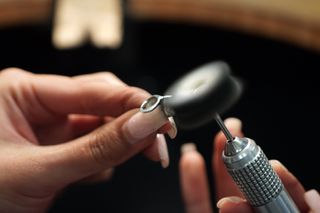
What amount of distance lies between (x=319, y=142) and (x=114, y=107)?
524 millimetres

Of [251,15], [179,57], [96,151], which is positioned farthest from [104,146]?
[179,57]

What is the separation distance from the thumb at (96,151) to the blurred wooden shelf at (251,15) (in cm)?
55

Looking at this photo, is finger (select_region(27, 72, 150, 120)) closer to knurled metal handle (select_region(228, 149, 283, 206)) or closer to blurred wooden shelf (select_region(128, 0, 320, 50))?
knurled metal handle (select_region(228, 149, 283, 206))

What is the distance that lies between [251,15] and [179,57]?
0.26 m

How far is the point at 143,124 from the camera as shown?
0.36 metres

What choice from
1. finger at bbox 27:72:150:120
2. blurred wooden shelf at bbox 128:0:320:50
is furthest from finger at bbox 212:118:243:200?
blurred wooden shelf at bbox 128:0:320:50

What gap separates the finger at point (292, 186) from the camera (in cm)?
38

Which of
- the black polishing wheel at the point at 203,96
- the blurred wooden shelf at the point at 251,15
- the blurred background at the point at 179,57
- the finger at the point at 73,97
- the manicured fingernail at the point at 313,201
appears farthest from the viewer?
the blurred wooden shelf at the point at 251,15

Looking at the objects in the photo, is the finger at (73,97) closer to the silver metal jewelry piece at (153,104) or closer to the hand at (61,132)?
the hand at (61,132)

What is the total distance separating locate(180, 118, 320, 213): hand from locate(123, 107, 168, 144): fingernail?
8cm

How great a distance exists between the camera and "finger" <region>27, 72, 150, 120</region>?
472 millimetres

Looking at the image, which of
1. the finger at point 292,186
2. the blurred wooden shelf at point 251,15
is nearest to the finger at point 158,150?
the finger at point 292,186

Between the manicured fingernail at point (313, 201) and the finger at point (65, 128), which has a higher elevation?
the manicured fingernail at point (313, 201)

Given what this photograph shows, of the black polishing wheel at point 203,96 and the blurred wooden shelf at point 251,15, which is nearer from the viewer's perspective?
the black polishing wheel at point 203,96
